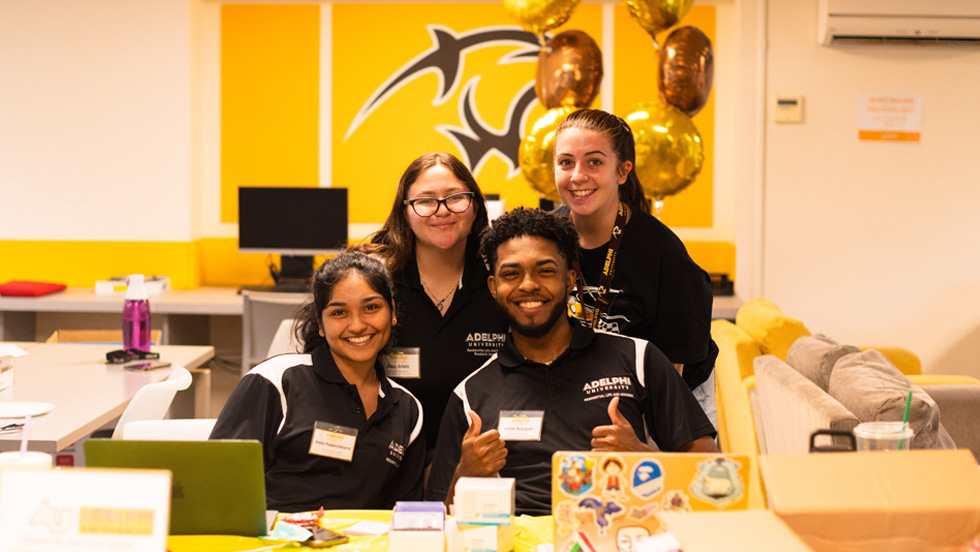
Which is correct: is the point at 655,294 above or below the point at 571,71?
below

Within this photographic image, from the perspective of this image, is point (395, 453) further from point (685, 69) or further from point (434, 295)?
point (685, 69)

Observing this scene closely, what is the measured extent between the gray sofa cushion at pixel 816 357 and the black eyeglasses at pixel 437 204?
1697mm

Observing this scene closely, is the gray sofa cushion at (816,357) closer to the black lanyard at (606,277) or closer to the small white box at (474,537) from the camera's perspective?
the black lanyard at (606,277)

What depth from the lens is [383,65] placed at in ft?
18.5

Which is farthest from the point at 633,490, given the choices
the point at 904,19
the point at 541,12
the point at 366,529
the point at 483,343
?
the point at 904,19

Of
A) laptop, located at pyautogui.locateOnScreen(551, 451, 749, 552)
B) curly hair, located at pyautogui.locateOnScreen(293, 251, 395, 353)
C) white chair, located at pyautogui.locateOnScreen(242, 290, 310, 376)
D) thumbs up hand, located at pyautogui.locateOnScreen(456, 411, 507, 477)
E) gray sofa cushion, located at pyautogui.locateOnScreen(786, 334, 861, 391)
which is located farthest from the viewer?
white chair, located at pyautogui.locateOnScreen(242, 290, 310, 376)

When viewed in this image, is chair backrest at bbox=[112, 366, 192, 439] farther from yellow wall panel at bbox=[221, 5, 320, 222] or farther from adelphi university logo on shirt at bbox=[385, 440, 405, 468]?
yellow wall panel at bbox=[221, 5, 320, 222]

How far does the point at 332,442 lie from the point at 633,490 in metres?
0.83

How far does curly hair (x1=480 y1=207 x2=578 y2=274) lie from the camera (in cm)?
214

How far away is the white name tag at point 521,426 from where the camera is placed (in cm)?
195

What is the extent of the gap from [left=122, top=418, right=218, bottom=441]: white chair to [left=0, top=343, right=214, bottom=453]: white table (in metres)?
0.23

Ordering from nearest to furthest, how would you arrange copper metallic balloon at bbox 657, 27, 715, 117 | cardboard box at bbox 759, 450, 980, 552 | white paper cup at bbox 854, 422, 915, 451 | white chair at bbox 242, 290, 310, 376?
1. cardboard box at bbox 759, 450, 980, 552
2. white paper cup at bbox 854, 422, 915, 451
3. copper metallic balloon at bbox 657, 27, 715, 117
4. white chair at bbox 242, 290, 310, 376

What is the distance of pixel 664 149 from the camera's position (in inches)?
126

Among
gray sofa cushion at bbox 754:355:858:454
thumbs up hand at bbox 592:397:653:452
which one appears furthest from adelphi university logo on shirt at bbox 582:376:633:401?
gray sofa cushion at bbox 754:355:858:454
